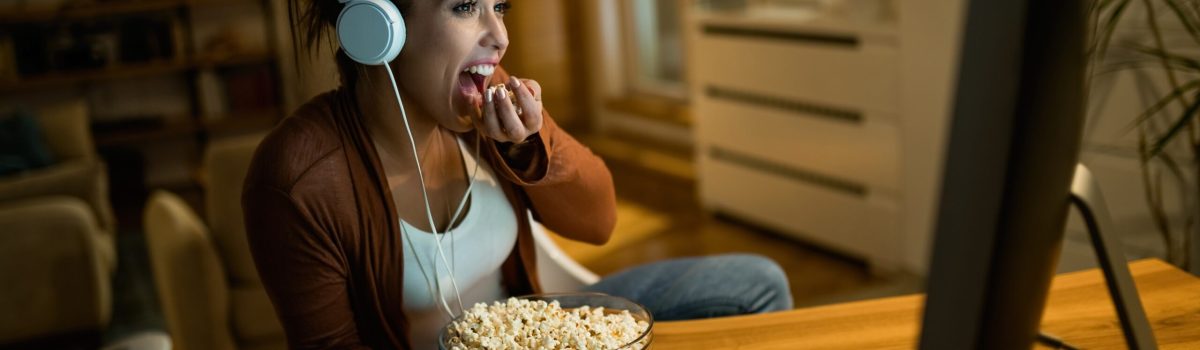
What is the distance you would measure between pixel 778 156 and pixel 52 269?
2.11m

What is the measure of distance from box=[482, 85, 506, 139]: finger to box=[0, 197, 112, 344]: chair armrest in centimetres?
228

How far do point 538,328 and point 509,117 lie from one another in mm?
187

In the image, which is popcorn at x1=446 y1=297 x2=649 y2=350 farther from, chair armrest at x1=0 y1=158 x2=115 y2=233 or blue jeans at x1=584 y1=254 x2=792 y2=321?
chair armrest at x1=0 y1=158 x2=115 y2=233

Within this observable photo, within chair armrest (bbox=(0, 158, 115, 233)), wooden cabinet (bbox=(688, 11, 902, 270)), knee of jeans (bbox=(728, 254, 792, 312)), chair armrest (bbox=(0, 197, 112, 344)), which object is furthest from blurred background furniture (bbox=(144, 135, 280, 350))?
wooden cabinet (bbox=(688, 11, 902, 270))

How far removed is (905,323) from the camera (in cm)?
96

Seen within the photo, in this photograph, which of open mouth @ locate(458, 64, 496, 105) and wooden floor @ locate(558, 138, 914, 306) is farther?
wooden floor @ locate(558, 138, 914, 306)

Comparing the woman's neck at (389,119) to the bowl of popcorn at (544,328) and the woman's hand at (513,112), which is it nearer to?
the woman's hand at (513,112)

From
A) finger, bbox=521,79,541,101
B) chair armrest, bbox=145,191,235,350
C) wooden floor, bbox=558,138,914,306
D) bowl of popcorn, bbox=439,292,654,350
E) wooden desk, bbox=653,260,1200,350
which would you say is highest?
finger, bbox=521,79,541,101

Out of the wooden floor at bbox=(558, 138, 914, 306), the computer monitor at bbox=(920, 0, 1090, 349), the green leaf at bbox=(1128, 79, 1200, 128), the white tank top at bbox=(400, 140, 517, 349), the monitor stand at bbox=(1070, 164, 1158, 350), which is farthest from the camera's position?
the wooden floor at bbox=(558, 138, 914, 306)

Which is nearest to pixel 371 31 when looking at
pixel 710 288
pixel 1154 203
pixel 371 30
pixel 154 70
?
pixel 371 30

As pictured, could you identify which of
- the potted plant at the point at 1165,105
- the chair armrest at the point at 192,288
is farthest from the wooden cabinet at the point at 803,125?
the chair armrest at the point at 192,288

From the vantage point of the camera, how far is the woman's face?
0.96m

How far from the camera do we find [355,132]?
1.04m

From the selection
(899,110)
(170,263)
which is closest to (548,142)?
(170,263)
